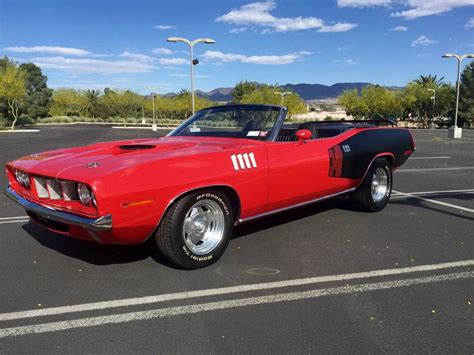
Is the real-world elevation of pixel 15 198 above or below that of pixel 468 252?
above

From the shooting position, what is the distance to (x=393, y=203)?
22.3ft

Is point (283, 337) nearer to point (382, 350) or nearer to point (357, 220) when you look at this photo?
point (382, 350)

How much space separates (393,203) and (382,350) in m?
4.51

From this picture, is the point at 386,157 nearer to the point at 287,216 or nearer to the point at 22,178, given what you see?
the point at 287,216

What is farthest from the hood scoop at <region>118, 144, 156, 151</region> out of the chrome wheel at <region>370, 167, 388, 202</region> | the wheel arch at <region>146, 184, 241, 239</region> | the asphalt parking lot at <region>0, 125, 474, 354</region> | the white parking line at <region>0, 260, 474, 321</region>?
the chrome wheel at <region>370, 167, 388, 202</region>

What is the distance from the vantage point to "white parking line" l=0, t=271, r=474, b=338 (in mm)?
2854

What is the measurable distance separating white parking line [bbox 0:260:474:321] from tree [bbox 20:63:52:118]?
209 feet

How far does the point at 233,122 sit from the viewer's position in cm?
505

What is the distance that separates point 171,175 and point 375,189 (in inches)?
146

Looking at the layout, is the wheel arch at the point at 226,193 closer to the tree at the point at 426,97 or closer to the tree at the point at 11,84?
the tree at the point at 11,84

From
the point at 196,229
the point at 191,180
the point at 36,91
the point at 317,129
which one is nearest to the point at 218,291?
the point at 196,229

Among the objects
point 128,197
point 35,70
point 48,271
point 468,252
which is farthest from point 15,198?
point 35,70

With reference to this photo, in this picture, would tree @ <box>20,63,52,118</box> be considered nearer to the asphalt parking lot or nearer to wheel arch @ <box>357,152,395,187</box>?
wheel arch @ <box>357,152,395,187</box>

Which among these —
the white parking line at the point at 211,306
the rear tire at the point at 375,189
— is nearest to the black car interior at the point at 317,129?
the rear tire at the point at 375,189
